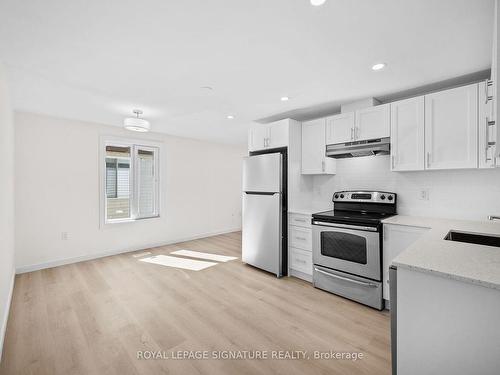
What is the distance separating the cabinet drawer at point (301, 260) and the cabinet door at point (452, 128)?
1727 millimetres

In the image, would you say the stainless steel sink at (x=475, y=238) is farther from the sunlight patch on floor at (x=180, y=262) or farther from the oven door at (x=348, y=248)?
the sunlight patch on floor at (x=180, y=262)

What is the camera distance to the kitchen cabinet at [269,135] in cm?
332

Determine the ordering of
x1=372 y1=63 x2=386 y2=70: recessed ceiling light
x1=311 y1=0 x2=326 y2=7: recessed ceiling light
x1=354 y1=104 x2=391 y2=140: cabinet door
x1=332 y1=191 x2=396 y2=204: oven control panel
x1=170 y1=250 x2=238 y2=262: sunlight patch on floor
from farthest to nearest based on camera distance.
A: x1=170 y1=250 x2=238 y2=262: sunlight patch on floor < x1=332 y1=191 x2=396 y2=204: oven control panel < x1=354 y1=104 x2=391 y2=140: cabinet door < x1=372 y1=63 x2=386 y2=70: recessed ceiling light < x1=311 y1=0 x2=326 y2=7: recessed ceiling light

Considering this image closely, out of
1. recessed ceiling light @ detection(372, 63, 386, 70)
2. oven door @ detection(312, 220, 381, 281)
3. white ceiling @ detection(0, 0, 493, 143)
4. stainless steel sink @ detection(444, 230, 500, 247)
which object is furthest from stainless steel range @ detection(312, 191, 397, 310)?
recessed ceiling light @ detection(372, 63, 386, 70)

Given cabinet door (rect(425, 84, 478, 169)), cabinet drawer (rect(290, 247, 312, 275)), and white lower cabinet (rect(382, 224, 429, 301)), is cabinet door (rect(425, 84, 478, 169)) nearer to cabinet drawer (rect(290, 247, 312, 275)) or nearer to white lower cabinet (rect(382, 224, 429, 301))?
white lower cabinet (rect(382, 224, 429, 301))

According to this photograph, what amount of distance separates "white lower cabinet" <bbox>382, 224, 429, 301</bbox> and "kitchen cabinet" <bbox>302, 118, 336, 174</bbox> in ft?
3.84

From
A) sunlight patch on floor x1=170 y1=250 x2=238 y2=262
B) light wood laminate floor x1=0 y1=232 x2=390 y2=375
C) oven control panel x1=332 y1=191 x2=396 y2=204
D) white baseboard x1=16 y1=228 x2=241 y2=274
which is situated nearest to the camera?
light wood laminate floor x1=0 y1=232 x2=390 y2=375

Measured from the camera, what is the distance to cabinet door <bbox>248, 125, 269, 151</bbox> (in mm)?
3562

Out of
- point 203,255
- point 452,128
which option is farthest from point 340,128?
point 203,255

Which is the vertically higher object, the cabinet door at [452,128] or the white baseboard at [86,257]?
the cabinet door at [452,128]

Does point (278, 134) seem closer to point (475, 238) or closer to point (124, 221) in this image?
point (475, 238)

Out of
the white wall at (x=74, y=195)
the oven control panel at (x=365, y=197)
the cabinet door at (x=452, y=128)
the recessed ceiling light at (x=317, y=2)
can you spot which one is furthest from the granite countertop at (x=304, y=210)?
the white wall at (x=74, y=195)

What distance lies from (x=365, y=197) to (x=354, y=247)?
2.49 feet

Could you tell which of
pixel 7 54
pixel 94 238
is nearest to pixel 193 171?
pixel 94 238
